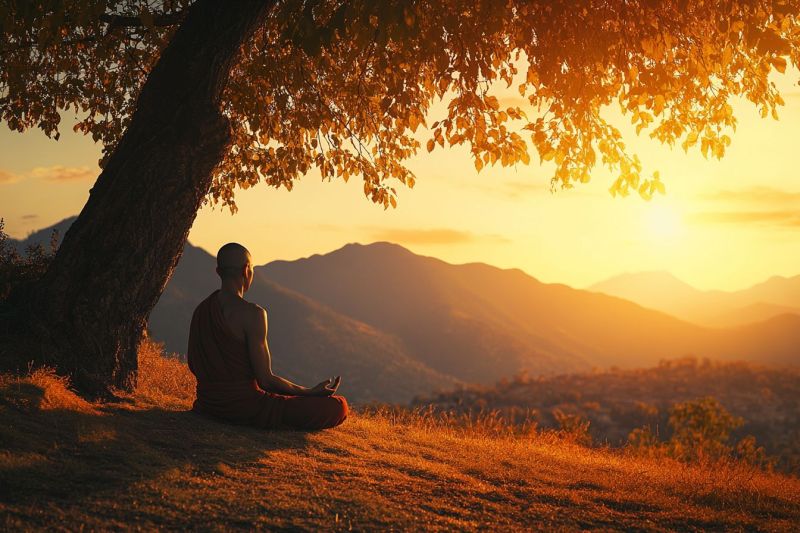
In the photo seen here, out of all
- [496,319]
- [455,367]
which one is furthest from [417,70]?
[496,319]

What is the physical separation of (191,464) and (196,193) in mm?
3917

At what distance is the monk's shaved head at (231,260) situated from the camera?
27.2 feet

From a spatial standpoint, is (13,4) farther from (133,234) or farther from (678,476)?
(678,476)

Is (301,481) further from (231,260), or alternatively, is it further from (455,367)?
(455,367)

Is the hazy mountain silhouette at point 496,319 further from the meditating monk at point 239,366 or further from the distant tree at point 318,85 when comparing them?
the meditating monk at point 239,366

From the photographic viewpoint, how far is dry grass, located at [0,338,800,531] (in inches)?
212

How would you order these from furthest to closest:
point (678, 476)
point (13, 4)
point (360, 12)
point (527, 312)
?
point (527, 312) → point (13, 4) → point (678, 476) → point (360, 12)

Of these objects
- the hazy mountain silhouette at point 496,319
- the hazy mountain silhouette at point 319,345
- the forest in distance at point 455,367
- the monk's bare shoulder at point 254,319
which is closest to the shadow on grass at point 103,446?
the monk's bare shoulder at point 254,319

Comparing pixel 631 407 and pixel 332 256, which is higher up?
pixel 332 256

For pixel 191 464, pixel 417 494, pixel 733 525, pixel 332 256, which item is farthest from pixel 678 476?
pixel 332 256

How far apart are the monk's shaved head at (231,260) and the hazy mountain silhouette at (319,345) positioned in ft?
215

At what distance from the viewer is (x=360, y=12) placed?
24.3 ft

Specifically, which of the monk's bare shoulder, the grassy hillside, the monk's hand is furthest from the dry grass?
the grassy hillside

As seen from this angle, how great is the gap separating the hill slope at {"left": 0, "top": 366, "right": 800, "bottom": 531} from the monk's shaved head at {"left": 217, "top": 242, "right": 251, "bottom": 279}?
175 cm
